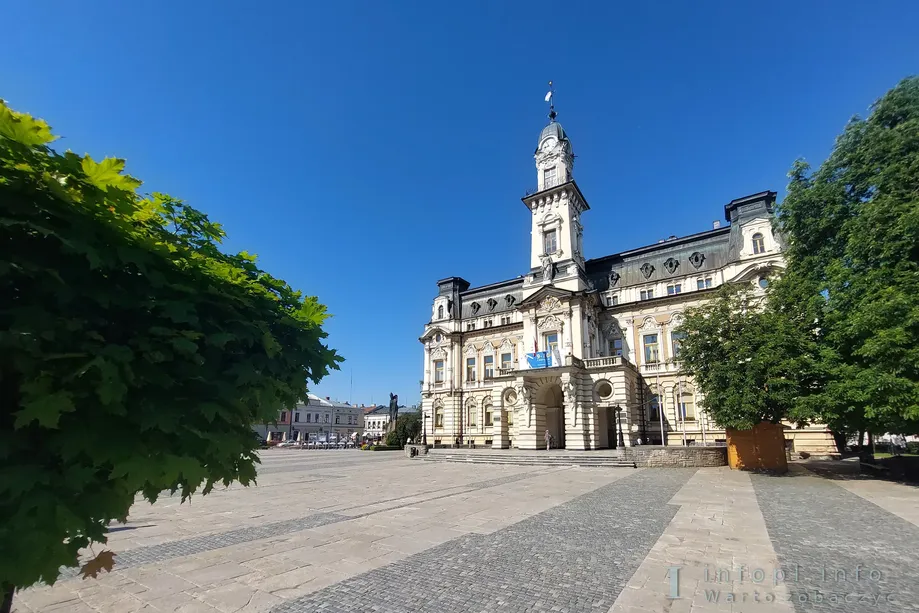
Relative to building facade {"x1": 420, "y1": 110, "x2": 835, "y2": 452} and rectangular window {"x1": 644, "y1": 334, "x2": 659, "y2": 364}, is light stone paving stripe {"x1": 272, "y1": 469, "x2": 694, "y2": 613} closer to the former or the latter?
building facade {"x1": 420, "y1": 110, "x2": 835, "y2": 452}

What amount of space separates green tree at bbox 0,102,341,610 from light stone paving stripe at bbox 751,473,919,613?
717 centimetres

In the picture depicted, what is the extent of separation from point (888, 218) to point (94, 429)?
23395 mm

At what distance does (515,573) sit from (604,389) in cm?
3155

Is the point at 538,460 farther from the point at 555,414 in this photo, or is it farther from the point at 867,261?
the point at 867,261

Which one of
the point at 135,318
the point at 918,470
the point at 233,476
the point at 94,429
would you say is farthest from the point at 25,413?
the point at 918,470

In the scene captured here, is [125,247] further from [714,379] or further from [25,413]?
[714,379]

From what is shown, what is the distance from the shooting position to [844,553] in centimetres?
792

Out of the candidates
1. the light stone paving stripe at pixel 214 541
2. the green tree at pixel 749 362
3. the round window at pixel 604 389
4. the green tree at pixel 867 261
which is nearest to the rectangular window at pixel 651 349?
the round window at pixel 604 389

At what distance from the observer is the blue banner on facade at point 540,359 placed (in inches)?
1446

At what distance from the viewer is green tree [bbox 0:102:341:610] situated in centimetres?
255

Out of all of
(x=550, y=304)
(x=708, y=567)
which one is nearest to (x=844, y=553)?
(x=708, y=567)

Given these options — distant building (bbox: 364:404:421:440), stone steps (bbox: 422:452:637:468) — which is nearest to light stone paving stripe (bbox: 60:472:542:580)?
stone steps (bbox: 422:452:637:468)

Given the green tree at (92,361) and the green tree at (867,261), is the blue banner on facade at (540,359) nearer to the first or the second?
the green tree at (867,261)

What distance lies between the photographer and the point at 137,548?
835 centimetres
